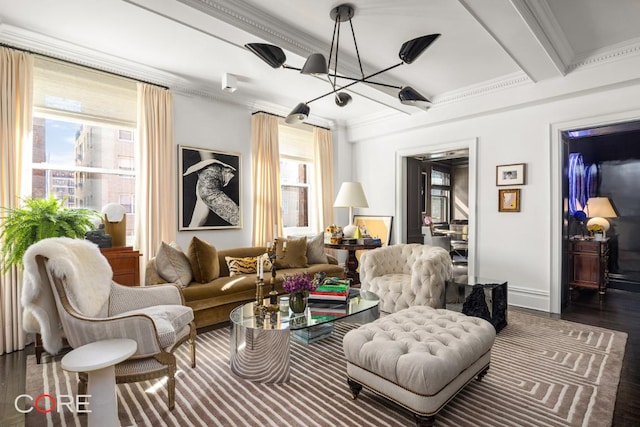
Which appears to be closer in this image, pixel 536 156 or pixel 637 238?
pixel 536 156

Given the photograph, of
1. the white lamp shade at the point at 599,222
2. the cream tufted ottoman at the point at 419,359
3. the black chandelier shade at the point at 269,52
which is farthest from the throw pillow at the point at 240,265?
the white lamp shade at the point at 599,222

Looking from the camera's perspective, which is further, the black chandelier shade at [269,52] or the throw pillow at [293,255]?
the throw pillow at [293,255]

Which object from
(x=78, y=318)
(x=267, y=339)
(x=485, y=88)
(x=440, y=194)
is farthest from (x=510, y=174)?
(x=440, y=194)

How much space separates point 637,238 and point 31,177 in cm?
825

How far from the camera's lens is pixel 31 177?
10.7 feet

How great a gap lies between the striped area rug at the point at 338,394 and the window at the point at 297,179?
291cm

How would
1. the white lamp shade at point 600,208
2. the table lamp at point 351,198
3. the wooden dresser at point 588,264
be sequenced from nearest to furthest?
the wooden dresser at point 588,264
the table lamp at point 351,198
the white lamp shade at point 600,208

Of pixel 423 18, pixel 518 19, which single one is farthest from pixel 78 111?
pixel 518 19

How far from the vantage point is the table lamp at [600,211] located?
17.8ft

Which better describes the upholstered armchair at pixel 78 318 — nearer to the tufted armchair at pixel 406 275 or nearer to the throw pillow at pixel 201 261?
the throw pillow at pixel 201 261

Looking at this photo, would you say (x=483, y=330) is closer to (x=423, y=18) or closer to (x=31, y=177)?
(x=423, y=18)

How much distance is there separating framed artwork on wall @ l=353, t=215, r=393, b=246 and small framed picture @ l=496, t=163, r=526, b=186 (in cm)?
186

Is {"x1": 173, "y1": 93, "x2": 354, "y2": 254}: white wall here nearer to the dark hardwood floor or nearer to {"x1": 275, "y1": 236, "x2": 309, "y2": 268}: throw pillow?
{"x1": 275, "y1": 236, "x2": 309, "y2": 268}: throw pillow

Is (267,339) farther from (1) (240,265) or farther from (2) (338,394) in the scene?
(1) (240,265)
